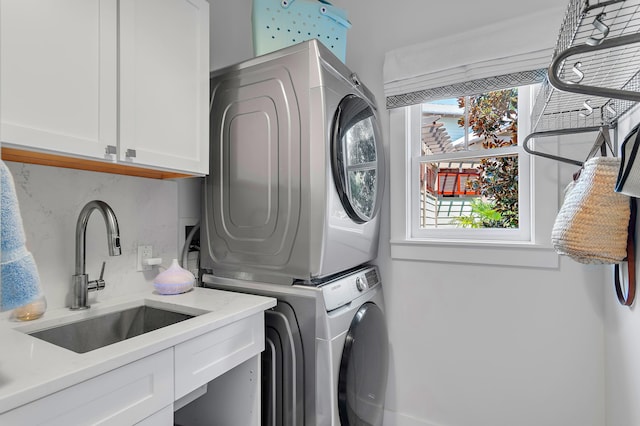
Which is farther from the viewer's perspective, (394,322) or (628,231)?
(394,322)

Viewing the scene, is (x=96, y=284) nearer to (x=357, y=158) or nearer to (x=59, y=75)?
(x=59, y=75)

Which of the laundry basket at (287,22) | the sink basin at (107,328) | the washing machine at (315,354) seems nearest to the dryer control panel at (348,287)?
the washing machine at (315,354)

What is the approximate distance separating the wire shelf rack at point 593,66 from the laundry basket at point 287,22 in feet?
3.56

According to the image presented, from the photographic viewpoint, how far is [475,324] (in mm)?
1812

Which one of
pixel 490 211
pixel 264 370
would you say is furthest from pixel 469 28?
pixel 264 370

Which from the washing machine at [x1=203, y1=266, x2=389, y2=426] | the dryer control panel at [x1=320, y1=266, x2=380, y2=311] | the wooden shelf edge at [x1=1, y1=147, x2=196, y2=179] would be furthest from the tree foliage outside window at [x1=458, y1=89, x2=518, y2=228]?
the wooden shelf edge at [x1=1, y1=147, x2=196, y2=179]

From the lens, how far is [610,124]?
141 cm

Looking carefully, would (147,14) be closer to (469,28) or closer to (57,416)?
(57,416)

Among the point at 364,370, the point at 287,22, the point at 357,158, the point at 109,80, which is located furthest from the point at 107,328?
the point at 287,22

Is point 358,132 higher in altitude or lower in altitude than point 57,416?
higher

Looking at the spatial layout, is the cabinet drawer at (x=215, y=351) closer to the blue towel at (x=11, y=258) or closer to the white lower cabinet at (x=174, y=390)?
the white lower cabinet at (x=174, y=390)

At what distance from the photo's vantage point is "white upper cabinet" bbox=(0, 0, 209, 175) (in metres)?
0.93

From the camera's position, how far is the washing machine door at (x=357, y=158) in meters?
1.46

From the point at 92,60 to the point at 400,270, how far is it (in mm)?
1744
